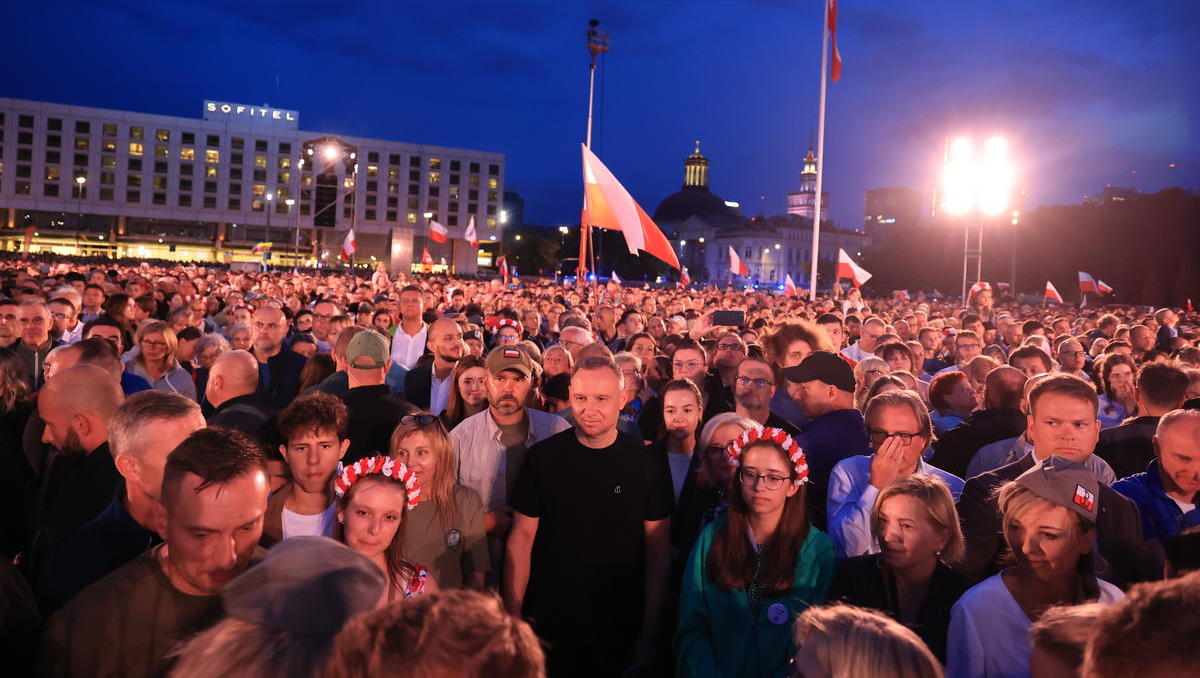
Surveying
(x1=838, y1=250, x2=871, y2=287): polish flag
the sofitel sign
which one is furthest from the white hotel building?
(x1=838, y1=250, x2=871, y2=287): polish flag

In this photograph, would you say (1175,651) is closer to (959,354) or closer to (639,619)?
(639,619)

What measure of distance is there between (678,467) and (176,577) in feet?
10.7

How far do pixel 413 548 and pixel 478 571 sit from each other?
352 millimetres

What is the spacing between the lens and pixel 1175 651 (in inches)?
64.0

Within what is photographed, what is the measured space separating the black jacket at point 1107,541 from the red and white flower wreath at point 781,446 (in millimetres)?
752

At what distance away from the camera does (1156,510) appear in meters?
4.04

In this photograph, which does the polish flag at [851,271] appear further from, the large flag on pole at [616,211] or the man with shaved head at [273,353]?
the man with shaved head at [273,353]

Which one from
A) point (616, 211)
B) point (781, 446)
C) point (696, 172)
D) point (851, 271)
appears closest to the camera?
point (781, 446)

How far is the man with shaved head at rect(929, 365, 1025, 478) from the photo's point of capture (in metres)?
5.60

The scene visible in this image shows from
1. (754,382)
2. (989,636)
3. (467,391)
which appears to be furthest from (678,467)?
(989,636)

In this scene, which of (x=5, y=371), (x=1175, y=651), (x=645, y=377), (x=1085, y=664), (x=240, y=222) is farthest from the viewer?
(x=240, y=222)

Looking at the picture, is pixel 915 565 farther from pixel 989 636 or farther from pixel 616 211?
pixel 616 211

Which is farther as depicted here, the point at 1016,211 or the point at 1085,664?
the point at 1016,211

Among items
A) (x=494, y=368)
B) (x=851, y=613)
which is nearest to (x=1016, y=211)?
(x=494, y=368)
